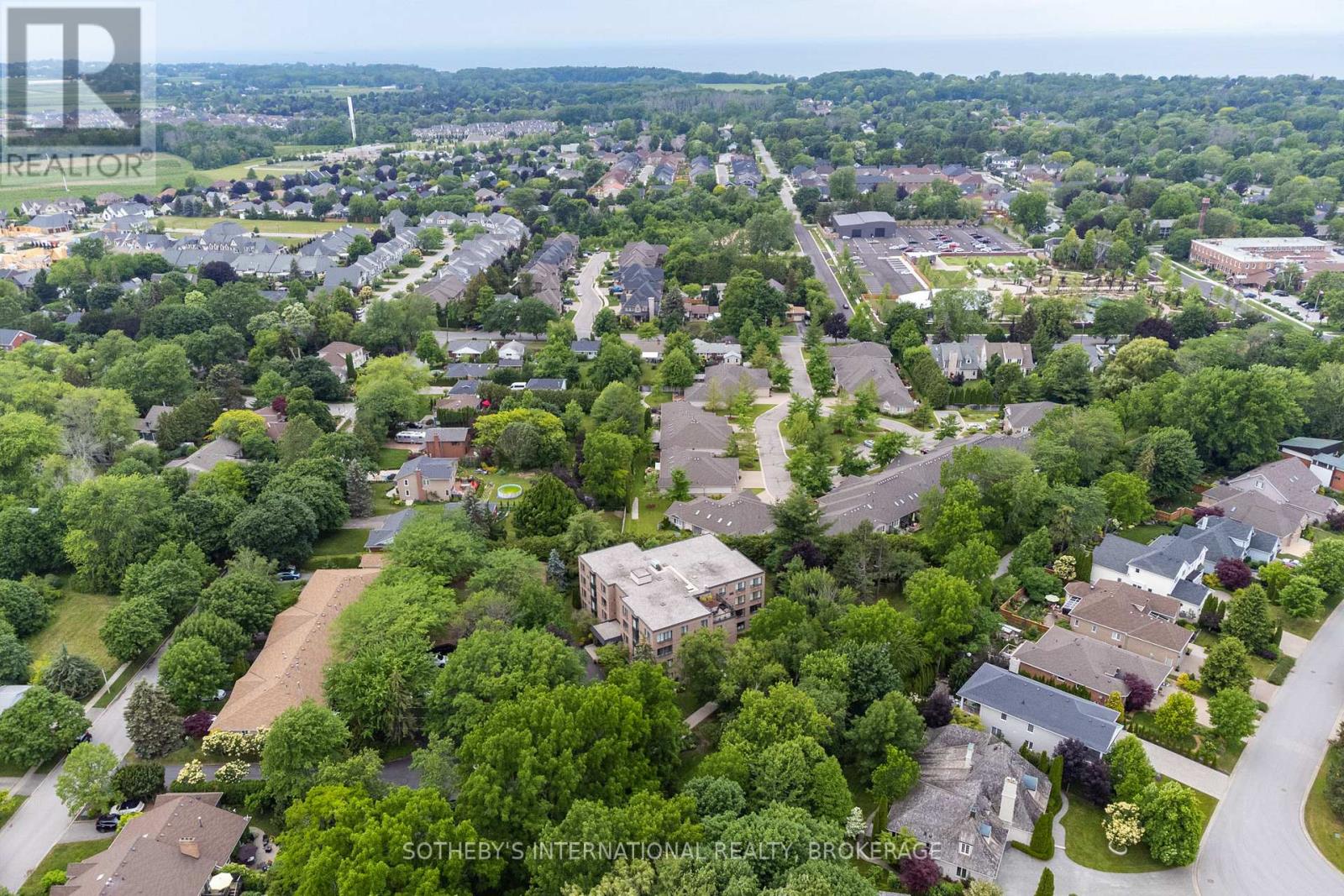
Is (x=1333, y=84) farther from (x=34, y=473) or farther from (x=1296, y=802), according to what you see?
(x=34, y=473)

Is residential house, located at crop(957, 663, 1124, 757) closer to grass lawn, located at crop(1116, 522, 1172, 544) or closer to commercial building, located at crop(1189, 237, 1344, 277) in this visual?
grass lawn, located at crop(1116, 522, 1172, 544)

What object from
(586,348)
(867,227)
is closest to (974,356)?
(586,348)

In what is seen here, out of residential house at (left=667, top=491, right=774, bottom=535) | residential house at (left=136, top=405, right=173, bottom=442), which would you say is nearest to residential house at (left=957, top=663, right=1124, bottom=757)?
residential house at (left=667, top=491, right=774, bottom=535)

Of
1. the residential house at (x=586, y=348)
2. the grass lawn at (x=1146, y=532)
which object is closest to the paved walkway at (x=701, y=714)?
the grass lawn at (x=1146, y=532)

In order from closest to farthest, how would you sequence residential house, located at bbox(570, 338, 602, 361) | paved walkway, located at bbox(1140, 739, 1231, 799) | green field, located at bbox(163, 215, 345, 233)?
paved walkway, located at bbox(1140, 739, 1231, 799), residential house, located at bbox(570, 338, 602, 361), green field, located at bbox(163, 215, 345, 233)

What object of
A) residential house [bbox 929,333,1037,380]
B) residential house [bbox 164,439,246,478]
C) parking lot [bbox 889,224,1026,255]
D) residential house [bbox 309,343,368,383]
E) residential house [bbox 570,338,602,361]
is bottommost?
residential house [bbox 164,439,246,478]

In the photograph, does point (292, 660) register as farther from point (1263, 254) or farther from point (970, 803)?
point (1263, 254)

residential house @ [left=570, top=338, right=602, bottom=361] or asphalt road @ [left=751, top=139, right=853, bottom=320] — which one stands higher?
asphalt road @ [left=751, top=139, right=853, bottom=320]
